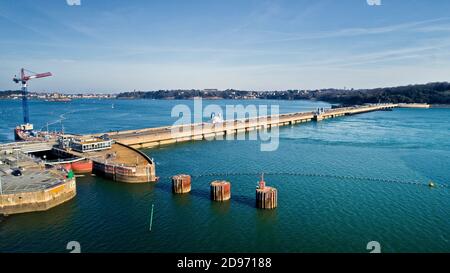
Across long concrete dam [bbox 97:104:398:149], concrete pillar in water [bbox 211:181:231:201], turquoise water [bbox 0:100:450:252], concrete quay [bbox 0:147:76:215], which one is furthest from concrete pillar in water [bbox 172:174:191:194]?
long concrete dam [bbox 97:104:398:149]

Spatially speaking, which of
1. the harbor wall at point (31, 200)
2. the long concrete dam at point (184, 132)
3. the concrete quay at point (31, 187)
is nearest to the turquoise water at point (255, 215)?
the harbor wall at point (31, 200)

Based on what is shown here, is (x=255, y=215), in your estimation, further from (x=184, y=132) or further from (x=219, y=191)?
(x=184, y=132)

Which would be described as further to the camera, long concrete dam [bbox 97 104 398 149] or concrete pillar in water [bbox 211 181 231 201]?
long concrete dam [bbox 97 104 398 149]

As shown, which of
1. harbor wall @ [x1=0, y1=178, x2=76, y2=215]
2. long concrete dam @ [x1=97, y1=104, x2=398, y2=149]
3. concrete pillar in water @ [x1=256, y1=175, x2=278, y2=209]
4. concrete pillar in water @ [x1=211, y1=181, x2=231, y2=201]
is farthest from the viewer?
long concrete dam @ [x1=97, y1=104, x2=398, y2=149]

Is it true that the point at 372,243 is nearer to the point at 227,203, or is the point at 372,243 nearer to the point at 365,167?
the point at 227,203

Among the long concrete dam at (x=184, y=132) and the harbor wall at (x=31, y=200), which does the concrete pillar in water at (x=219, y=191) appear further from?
the long concrete dam at (x=184, y=132)

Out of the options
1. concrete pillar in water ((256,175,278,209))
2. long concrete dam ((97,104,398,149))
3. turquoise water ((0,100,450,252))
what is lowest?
turquoise water ((0,100,450,252))

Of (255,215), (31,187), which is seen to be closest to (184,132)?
(31,187)

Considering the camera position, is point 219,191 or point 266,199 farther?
point 219,191

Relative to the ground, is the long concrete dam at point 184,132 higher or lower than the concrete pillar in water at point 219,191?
higher

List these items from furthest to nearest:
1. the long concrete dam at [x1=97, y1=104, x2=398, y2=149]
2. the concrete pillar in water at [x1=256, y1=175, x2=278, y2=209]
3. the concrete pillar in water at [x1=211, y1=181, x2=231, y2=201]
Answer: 1. the long concrete dam at [x1=97, y1=104, x2=398, y2=149]
2. the concrete pillar in water at [x1=211, y1=181, x2=231, y2=201]
3. the concrete pillar in water at [x1=256, y1=175, x2=278, y2=209]

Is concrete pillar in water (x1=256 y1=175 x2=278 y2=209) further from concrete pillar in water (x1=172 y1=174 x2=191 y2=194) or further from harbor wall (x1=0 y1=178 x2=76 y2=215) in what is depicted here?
harbor wall (x1=0 y1=178 x2=76 y2=215)

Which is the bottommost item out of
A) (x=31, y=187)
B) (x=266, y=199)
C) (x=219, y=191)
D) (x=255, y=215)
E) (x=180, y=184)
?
(x=255, y=215)
